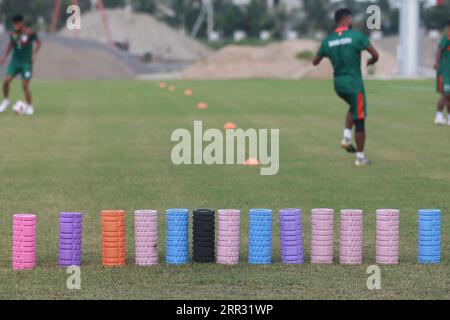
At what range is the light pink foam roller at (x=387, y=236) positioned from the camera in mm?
9312

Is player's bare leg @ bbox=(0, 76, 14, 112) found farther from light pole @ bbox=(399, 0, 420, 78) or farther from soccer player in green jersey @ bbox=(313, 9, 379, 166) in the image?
light pole @ bbox=(399, 0, 420, 78)

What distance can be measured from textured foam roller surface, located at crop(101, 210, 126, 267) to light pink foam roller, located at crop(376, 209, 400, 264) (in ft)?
6.72

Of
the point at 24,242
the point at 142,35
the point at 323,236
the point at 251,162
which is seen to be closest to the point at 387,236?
the point at 323,236

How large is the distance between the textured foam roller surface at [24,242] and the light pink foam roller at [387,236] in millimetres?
2748

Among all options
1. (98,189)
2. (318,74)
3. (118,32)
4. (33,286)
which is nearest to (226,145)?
(98,189)

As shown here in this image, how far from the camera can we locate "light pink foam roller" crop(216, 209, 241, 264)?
30.6 feet

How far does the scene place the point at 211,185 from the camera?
15.0 meters

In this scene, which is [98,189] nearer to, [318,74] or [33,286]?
[33,286]

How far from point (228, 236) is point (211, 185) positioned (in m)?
5.65

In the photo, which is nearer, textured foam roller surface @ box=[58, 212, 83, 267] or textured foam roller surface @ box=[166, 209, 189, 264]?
textured foam roller surface @ box=[58, 212, 83, 267]

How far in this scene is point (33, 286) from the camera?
8.52m

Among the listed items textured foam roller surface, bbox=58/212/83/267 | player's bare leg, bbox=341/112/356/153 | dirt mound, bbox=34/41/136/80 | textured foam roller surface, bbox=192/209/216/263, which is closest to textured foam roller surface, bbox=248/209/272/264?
textured foam roller surface, bbox=192/209/216/263

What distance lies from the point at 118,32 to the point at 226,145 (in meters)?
102
